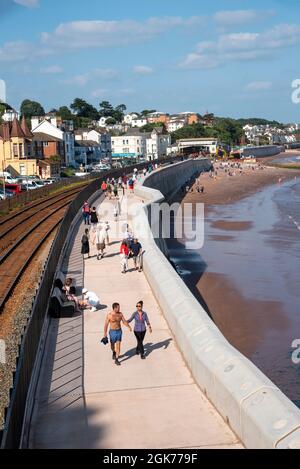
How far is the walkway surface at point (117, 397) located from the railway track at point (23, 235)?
711cm

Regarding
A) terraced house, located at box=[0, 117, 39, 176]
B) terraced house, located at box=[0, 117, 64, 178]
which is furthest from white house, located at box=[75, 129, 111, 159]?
terraced house, located at box=[0, 117, 39, 176]

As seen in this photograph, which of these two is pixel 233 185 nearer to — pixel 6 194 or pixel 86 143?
pixel 6 194

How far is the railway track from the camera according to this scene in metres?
24.5

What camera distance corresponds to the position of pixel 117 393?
1095 centimetres

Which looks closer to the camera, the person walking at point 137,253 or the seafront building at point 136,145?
the person walking at point 137,253

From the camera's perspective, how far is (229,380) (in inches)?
377

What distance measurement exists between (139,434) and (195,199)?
60.7 m

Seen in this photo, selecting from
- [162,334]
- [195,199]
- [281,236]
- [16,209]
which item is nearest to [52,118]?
[195,199]

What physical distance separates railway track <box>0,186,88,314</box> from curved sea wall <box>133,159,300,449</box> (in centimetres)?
764

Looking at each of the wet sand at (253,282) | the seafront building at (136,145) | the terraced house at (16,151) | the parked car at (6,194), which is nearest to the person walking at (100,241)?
the wet sand at (253,282)

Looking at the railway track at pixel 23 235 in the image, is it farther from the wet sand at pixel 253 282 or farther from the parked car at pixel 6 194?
the wet sand at pixel 253 282

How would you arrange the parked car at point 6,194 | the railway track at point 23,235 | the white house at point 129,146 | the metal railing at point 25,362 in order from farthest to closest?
the white house at point 129,146
the parked car at point 6,194
the railway track at point 23,235
the metal railing at point 25,362

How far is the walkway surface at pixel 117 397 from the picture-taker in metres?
9.23
